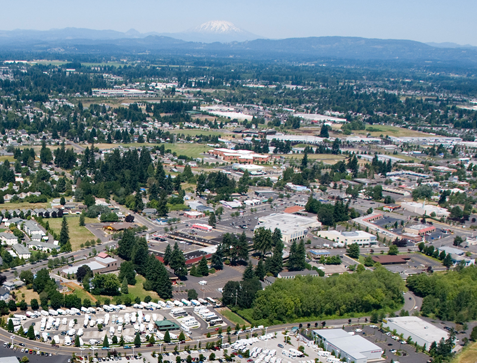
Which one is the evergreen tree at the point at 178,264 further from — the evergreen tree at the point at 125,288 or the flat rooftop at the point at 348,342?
the flat rooftop at the point at 348,342

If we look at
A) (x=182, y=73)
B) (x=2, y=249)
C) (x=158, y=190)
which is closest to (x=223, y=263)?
(x=2, y=249)

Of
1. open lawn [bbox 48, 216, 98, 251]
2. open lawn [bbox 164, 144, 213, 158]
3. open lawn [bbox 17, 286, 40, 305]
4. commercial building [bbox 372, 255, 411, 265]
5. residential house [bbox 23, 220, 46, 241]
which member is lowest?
open lawn [bbox 48, 216, 98, 251]

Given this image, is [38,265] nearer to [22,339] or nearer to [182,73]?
[22,339]

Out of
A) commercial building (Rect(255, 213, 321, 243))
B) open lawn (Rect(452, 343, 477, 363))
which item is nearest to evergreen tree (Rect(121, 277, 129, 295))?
commercial building (Rect(255, 213, 321, 243))

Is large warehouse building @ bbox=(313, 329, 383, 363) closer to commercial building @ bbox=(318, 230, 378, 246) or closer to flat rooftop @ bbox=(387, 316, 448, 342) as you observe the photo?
flat rooftop @ bbox=(387, 316, 448, 342)

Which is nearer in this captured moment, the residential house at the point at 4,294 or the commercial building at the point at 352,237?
the residential house at the point at 4,294

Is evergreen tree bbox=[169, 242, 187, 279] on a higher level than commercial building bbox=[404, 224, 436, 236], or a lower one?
higher

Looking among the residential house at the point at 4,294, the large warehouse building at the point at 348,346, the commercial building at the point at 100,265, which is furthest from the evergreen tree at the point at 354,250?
the residential house at the point at 4,294
